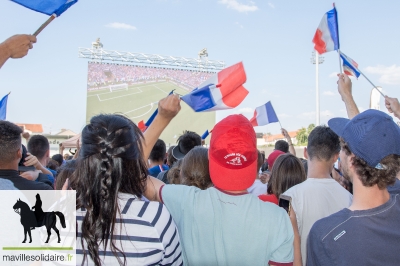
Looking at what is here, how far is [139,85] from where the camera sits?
64.5 feet

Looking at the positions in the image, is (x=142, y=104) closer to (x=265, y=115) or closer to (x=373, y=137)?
(x=265, y=115)

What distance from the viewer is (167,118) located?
1950 mm

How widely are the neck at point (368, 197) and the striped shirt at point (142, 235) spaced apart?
2.67ft

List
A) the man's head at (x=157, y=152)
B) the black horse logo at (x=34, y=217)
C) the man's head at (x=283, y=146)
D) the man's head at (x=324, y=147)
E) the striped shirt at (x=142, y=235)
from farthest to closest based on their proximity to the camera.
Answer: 1. the man's head at (x=283, y=146)
2. the man's head at (x=157, y=152)
3. the man's head at (x=324, y=147)
4. the black horse logo at (x=34, y=217)
5. the striped shirt at (x=142, y=235)

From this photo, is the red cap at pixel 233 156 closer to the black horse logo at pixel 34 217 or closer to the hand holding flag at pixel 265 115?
the black horse logo at pixel 34 217

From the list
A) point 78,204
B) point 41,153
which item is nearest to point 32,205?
point 78,204

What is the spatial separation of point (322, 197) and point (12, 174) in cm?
216

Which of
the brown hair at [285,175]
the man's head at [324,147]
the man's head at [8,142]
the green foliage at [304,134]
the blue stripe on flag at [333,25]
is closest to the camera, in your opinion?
the man's head at [8,142]

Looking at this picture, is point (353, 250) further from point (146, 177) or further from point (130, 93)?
point (130, 93)

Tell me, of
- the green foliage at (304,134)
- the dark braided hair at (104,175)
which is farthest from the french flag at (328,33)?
the green foliage at (304,134)

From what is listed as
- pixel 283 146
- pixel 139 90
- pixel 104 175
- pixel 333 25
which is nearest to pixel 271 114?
pixel 283 146

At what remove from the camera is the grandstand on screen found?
1814cm

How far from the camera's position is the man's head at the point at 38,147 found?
14.6ft

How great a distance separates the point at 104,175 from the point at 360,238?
108cm
